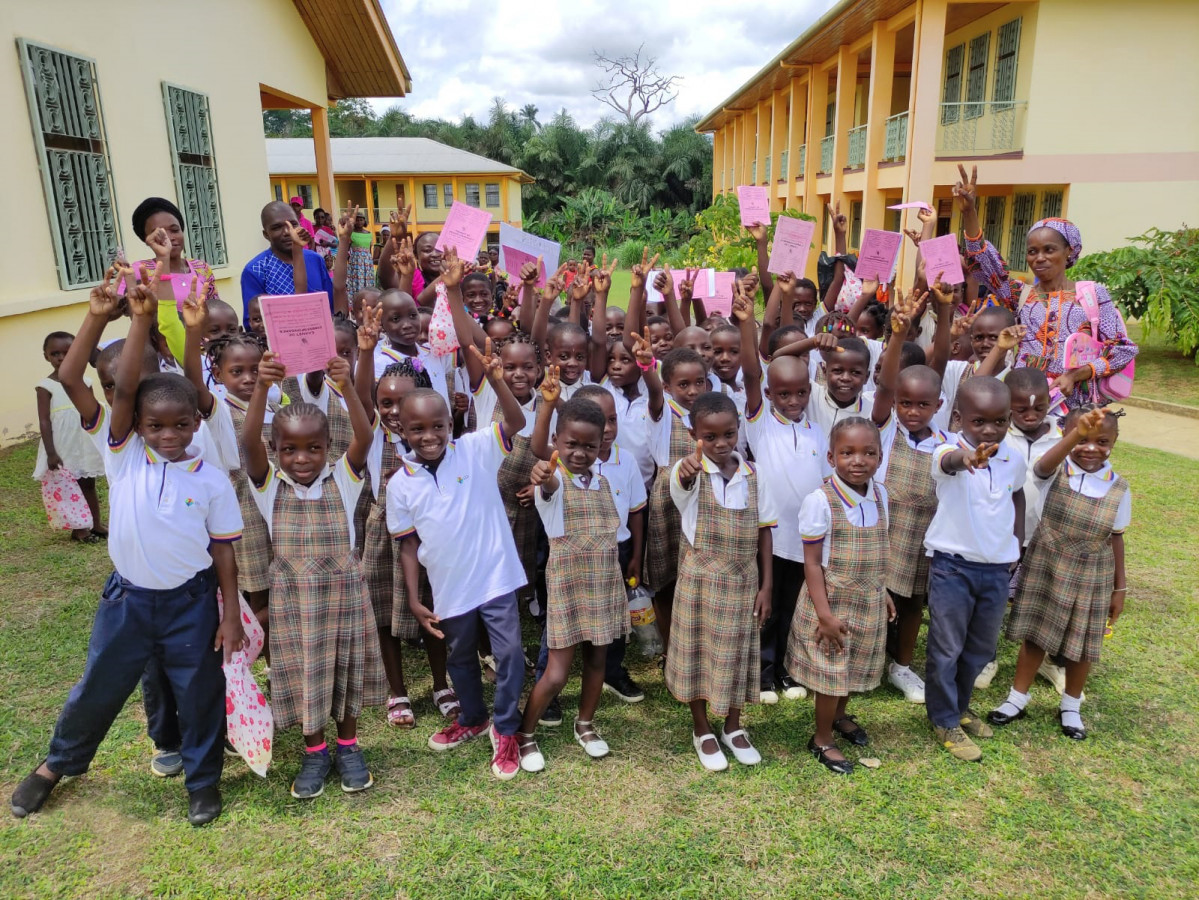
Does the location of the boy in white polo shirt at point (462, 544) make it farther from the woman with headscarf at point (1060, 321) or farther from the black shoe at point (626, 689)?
the woman with headscarf at point (1060, 321)

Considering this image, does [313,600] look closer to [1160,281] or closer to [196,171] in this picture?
[196,171]

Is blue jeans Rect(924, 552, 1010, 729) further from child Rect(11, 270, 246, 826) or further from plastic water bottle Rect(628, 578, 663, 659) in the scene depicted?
child Rect(11, 270, 246, 826)

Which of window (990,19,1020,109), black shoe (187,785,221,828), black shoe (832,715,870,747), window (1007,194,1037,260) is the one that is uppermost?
window (990,19,1020,109)

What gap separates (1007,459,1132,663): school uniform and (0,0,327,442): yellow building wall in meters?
6.99

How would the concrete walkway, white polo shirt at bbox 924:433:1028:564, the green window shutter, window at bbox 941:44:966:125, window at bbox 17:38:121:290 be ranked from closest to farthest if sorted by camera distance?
white polo shirt at bbox 924:433:1028:564, window at bbox 17:38:121:290, the concrete walkway, the green window shutter, window at bbox 941:44:966:125

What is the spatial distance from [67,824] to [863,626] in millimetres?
2740

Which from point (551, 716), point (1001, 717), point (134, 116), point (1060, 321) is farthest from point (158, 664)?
A: point (134, 116)

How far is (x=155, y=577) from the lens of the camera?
253 cm

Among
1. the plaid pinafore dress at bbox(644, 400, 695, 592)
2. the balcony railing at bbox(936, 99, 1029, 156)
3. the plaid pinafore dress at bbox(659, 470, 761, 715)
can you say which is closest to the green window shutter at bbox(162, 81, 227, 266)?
the plaid pinafore dress at bbox(644, 400, 695, 592)

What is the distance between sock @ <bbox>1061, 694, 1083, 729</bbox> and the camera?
316 cm

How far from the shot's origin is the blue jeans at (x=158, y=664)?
2.57 m

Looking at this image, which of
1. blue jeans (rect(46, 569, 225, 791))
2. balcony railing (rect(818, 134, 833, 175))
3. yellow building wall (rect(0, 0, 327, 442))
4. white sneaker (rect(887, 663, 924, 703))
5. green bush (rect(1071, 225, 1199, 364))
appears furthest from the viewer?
balcony railing (rect(818, 134, 833, 175))

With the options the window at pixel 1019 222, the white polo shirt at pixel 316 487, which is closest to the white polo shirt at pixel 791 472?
the white polo shirt at pixel 316 487

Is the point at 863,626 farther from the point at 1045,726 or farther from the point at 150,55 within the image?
the point at 150,55
